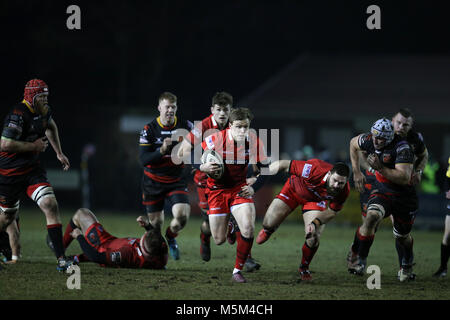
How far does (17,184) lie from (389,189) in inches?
197

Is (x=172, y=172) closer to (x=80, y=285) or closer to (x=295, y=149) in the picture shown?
(x=80, y=285)

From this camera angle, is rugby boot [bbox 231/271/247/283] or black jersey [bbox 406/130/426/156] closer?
rugby boot [bbox 231/271/247/283]

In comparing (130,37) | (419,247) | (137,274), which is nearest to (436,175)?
(419,247)

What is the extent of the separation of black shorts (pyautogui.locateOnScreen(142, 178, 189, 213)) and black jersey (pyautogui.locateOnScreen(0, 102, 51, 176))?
6.27 feet

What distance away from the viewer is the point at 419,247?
1403 centimetres

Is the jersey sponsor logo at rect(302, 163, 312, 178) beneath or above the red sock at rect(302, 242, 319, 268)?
above

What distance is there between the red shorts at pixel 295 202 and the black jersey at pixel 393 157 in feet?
2.73

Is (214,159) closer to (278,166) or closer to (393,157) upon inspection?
(278,166)

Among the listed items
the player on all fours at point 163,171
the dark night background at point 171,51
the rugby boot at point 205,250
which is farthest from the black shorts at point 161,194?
the dark night background at point 171,51

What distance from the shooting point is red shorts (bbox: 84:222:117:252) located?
883 cm

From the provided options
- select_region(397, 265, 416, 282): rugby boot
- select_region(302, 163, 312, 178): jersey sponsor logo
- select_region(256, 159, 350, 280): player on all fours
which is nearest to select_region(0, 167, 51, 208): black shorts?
select_region(256, 159, 350, 280): player on all fours

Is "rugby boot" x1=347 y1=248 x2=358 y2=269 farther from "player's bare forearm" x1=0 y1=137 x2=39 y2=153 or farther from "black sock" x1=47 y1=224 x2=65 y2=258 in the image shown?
"player's bare forearm" x1=0 y1=137 x2=39 y2=153

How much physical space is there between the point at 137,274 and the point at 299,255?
395 centimetres

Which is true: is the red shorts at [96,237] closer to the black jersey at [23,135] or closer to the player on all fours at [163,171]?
the black jersey at [23,135]
